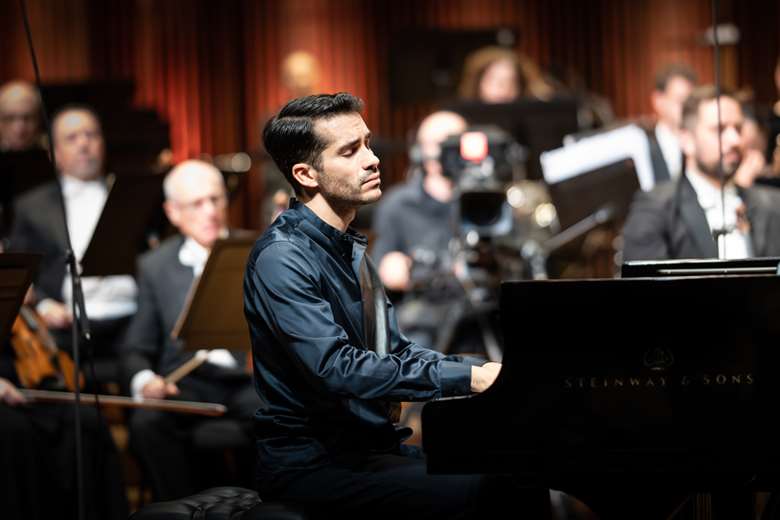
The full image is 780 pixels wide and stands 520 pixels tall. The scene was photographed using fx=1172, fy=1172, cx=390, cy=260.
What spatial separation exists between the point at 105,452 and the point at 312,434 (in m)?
1.75

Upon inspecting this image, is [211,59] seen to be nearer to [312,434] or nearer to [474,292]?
[474,292]

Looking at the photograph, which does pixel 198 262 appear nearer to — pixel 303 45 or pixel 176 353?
pixel 176 353

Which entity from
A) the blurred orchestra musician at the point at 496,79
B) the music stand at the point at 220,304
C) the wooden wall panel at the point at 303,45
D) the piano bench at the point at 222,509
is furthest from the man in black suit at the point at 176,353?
the wooden wall panel at the point at 303,45

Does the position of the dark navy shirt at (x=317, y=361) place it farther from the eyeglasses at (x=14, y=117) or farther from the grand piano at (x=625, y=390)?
the eyeglasses at (x=14, y=117)

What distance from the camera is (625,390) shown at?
2260mm

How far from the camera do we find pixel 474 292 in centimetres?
501

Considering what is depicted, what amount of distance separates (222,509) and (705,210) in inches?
87.7

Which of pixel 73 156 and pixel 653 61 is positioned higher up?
pixel 653 61

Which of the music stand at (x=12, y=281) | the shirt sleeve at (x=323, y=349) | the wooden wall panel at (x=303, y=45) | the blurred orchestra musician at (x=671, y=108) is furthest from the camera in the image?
the wooden wall panel at (x=303, y=45)

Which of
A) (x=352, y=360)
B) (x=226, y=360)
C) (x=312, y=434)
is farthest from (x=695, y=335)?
(x=226, y=360)

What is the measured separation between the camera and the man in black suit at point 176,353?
419cm

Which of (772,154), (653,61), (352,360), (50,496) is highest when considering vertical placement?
(653,61)

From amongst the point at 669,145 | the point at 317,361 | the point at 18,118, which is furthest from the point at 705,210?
the point at 18,118

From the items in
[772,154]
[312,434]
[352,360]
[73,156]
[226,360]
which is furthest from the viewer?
[73,156]
